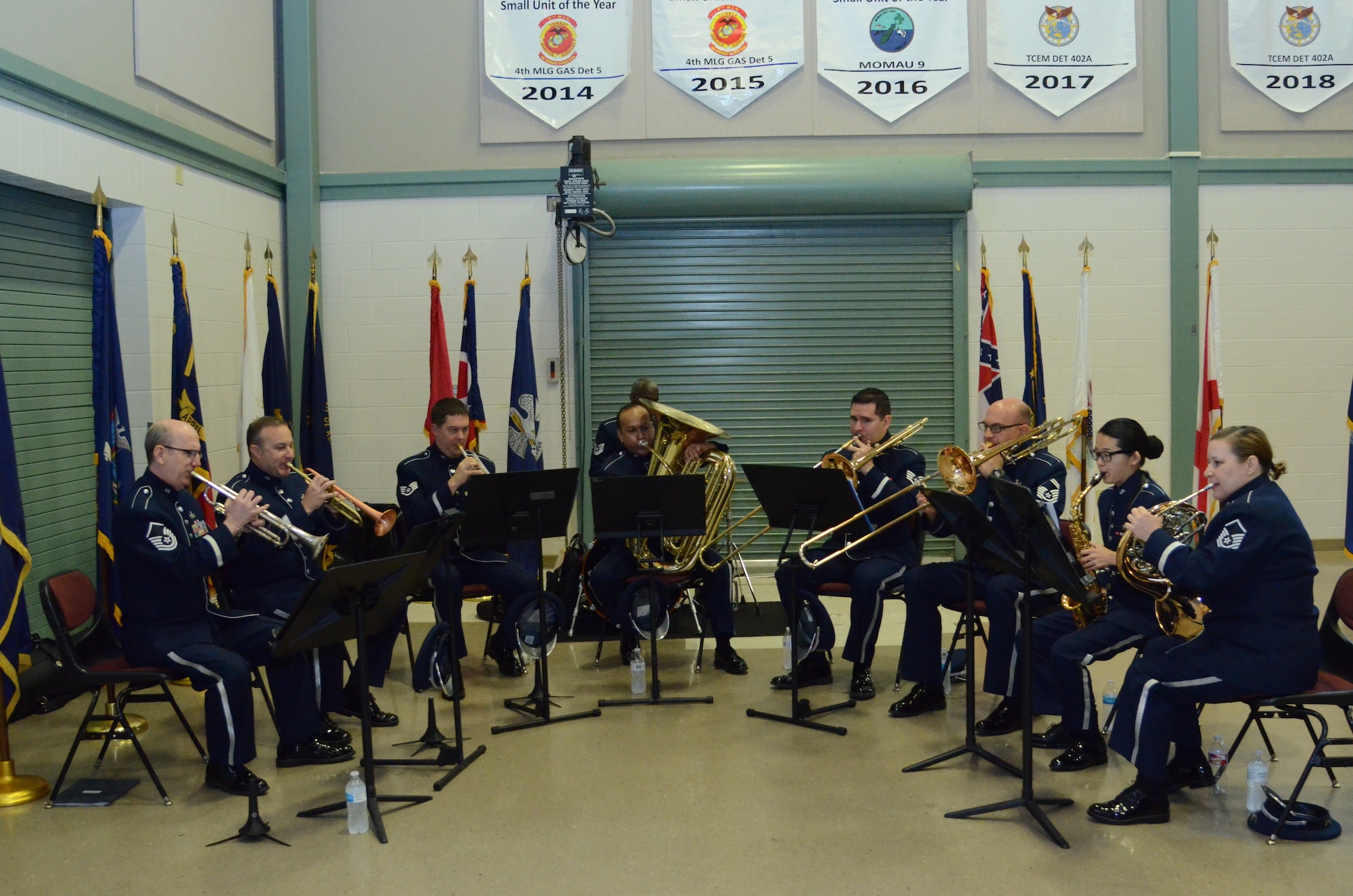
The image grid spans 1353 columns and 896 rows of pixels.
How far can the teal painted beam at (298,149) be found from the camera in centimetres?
795

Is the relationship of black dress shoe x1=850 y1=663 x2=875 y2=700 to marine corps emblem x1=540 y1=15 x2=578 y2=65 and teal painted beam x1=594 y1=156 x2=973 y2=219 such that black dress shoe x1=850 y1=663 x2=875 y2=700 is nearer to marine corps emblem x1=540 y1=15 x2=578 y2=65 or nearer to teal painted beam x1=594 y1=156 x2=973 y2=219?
teal painted beam x1=594 y1=156 x2=973 y2=219

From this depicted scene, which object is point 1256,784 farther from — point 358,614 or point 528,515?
point 358,614

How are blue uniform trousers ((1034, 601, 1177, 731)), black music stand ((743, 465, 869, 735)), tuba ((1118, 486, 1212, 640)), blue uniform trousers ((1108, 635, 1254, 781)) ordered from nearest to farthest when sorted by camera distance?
blue uniform trousers ((1108, 635, 1254, 781)) → tuba ((1118, 486, 1212, 640)) → blue uniform trousers ((1034, 601, 1177, 731)) → black music stand ((743, 465, 869, 735))

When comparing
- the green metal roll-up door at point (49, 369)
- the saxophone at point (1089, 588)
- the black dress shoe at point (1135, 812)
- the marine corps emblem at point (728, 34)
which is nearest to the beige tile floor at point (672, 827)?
the black dress shoe at point (1135, 812)

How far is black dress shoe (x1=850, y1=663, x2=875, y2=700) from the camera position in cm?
538

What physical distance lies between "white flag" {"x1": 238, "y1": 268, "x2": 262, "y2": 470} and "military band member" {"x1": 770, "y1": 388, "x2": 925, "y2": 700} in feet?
11.5

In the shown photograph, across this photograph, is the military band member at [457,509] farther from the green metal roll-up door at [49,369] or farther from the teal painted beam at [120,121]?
the teal painted beam at [120,121]

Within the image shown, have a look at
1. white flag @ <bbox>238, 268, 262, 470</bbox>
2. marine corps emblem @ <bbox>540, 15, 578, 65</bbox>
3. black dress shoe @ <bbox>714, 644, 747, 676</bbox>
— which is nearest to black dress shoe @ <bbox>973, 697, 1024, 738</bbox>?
black dress shoe @ <bbox>714, 644, 747, 676</bbox>

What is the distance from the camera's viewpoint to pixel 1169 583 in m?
4.15

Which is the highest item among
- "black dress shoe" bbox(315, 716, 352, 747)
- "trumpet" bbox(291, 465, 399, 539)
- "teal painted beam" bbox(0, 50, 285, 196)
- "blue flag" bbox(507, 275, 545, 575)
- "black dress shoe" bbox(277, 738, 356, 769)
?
"teal painted beam" bbox(0, 50, 285, 196)

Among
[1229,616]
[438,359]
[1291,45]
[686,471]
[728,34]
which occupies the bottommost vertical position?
[1229,616]

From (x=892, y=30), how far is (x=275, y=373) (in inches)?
198

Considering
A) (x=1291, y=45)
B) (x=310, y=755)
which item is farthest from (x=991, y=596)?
(x=1291, y=45)

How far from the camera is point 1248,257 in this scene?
816cm
